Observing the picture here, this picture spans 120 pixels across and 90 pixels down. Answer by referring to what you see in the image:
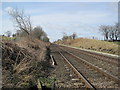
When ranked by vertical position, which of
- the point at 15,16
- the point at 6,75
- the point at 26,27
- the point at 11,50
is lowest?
the point at 6,75

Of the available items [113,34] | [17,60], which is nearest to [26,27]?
[17,60]

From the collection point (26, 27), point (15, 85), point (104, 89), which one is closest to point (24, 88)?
point (15, 85)

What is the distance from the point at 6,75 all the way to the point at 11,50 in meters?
2.08

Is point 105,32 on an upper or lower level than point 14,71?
upper

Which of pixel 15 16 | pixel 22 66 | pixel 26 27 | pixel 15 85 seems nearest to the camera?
pixel 15 85

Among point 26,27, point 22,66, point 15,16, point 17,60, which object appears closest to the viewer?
point 22,66

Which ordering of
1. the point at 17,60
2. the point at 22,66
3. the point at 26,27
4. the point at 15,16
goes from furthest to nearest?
the point at 15,16
the point at 26,27
the point at 17,60
the point at 22,66

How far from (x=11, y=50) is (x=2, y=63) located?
4.43 ft

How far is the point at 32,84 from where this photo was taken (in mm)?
7945

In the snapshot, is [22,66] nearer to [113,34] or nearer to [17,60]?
[17,60]

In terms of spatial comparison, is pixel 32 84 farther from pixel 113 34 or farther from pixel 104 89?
pixel 113 34

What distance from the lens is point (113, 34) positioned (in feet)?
407

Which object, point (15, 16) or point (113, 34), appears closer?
point (15, 16)

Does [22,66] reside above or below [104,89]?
above
